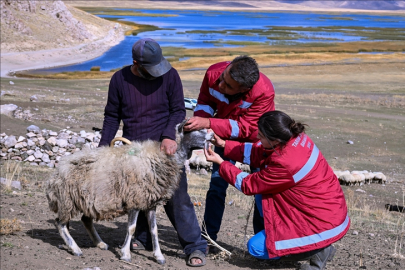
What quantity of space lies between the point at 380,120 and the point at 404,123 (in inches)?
38.5

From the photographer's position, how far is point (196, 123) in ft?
15.9

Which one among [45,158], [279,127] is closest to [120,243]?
[279,127]

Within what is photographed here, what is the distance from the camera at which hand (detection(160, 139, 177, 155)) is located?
497 cm

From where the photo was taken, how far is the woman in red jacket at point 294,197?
4559 mm

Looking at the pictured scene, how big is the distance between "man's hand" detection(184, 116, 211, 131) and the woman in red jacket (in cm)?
57

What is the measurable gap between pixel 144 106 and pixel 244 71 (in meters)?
1.16

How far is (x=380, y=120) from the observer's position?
21.4 meters

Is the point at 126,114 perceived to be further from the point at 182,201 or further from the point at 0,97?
the point at 0,97

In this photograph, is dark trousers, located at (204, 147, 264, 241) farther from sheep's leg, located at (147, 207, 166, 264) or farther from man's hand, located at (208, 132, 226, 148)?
sheep's leg, located at (147, 207, 166, 264)

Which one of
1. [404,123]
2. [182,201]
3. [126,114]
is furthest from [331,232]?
[404,123]

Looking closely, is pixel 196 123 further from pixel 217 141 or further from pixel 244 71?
pixel 244 71

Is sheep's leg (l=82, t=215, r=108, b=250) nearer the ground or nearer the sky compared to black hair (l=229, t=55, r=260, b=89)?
nearer the ground

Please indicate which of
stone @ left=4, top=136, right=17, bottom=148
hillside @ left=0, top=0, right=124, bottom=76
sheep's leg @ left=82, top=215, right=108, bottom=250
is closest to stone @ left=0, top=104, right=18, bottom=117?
stone @ left=4, top=136, right=17, bottom=148

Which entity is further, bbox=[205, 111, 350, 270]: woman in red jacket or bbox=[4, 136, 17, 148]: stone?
bbox=[4, 136, 17, 148]: stone
